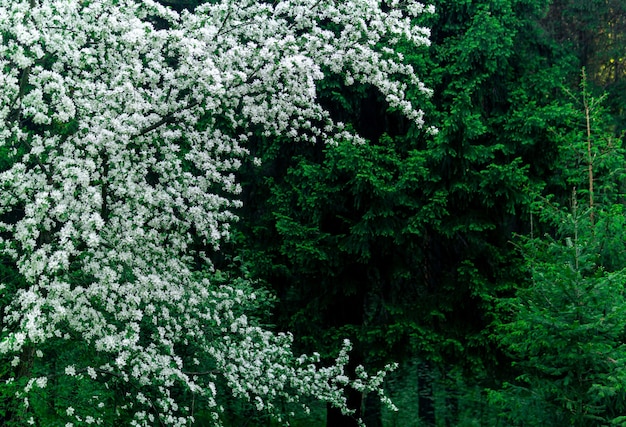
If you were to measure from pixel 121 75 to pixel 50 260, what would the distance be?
173 cm

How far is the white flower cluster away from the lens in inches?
221

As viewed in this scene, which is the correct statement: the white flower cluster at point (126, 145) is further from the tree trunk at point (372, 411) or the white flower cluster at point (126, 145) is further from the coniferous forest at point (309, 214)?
the tree trunk at point (372, 411)

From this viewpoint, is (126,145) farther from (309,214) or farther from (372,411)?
(372,411)

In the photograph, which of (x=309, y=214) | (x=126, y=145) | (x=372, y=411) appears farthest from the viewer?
(x=372, y=411)

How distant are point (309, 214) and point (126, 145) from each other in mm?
5357

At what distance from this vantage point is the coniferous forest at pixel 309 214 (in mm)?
5992

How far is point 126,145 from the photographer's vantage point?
649 cm

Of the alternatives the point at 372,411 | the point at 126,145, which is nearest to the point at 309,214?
the point at 126,145

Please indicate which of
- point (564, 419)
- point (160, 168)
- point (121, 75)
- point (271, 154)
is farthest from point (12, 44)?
point (271, 154)

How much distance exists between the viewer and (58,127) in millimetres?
6348

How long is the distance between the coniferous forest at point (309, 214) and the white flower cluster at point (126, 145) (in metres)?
0.03

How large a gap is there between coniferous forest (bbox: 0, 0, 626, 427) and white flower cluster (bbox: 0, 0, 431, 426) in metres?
0.03

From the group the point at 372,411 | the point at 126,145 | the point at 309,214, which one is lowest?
the point at 372,411

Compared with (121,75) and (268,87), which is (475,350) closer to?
(268,87)
